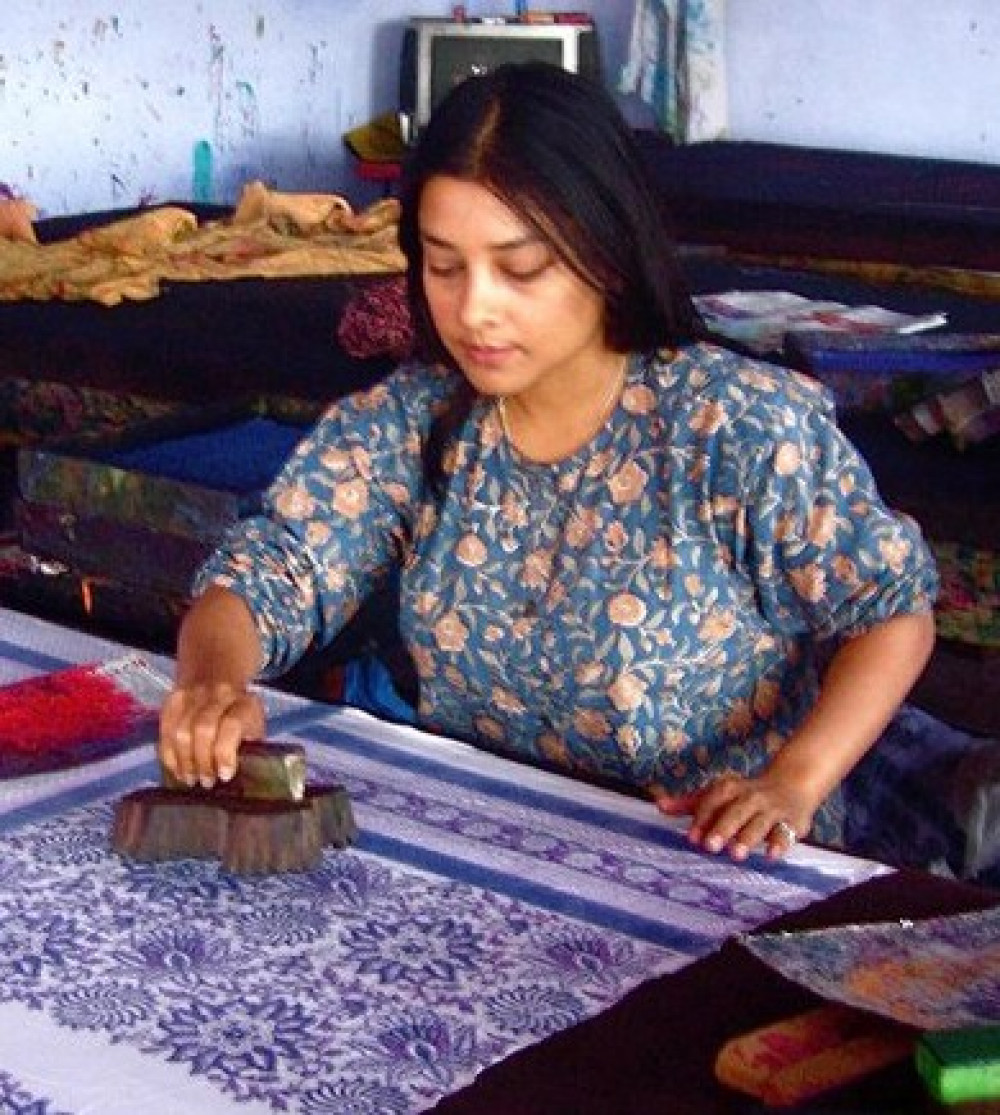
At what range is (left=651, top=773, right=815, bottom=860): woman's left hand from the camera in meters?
1.60

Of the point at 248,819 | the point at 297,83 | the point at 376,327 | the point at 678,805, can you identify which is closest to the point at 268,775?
the point at 248,819

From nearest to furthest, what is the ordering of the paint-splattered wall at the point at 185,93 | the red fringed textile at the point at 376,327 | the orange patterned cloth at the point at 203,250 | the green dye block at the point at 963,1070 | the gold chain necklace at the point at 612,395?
the green dye block at the point at 963,1070 → the gold chain necklace at the point at 612,395 → the red fringed textile at the point at 376,327 → the orange patterned cloth at the point at 203,250 → the paint-splattered wall at the point at 185,93

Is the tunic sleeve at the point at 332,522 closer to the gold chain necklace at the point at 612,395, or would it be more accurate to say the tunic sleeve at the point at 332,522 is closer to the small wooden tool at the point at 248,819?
the gold chain necklace at the point at 612,395

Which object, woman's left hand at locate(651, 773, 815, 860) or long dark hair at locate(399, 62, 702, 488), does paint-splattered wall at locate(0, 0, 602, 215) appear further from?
woman's left hand at locate(651, 773, 815, 860)

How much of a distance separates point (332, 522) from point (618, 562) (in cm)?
28

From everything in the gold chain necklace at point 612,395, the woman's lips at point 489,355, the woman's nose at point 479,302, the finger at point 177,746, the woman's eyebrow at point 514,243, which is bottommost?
the finger at point 177,746

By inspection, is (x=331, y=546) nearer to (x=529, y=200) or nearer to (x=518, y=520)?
(x=518, y=520)

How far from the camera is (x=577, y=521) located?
1.95 m

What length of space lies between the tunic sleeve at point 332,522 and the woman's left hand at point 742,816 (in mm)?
466

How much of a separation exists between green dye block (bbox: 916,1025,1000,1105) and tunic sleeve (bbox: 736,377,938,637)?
78 centimetres

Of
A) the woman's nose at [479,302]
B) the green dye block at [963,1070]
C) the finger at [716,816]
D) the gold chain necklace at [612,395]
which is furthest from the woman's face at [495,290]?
the green dye block at [963,1070]

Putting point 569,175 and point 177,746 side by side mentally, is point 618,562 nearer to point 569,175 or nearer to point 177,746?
point 569,175

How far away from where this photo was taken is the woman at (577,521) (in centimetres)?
182

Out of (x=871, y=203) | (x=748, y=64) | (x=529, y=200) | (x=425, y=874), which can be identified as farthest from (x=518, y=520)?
(x=748, y=64)
